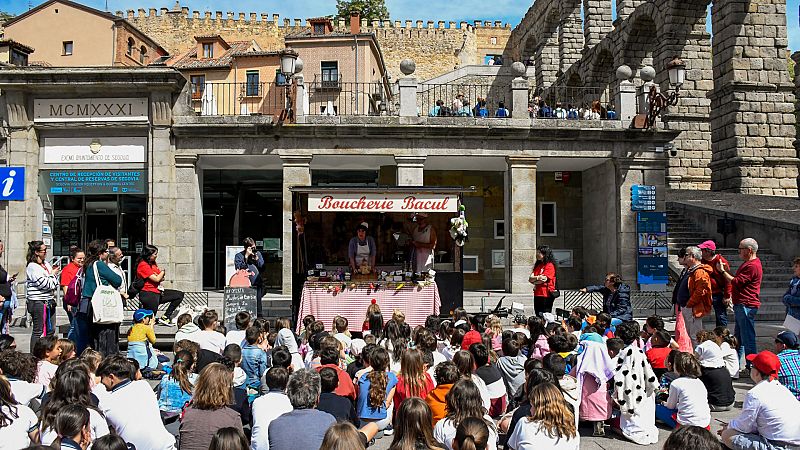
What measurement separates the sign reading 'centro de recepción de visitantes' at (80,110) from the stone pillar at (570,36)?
2671 centimetres

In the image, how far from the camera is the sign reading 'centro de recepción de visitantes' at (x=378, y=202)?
44.5 ft

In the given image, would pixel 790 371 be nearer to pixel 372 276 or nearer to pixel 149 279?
pixel 372 276

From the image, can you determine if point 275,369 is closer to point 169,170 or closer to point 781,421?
point 781,421

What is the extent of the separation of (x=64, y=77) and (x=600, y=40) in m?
26.2

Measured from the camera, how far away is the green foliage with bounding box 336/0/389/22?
68.3 m

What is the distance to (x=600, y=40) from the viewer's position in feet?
111

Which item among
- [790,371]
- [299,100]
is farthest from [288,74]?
[790,371]

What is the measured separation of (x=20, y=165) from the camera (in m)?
17.1

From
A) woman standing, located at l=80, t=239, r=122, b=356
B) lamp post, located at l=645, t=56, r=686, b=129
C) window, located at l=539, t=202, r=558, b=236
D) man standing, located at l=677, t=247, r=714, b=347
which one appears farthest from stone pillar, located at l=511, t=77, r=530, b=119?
woman standing, located at l=80, t=239, r=122, b=356

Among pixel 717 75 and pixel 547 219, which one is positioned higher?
pixel 717 75

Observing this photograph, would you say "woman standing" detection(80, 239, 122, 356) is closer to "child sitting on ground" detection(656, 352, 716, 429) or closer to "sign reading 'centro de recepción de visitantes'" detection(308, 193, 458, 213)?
"sign reading 'centro de recepción de visitantes'" detection(308, 193, 458, 213)

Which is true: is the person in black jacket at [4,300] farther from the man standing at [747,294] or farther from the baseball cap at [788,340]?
the man standing at [747,294]

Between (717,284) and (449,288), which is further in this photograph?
(449,288)

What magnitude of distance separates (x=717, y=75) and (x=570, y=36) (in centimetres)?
1337
